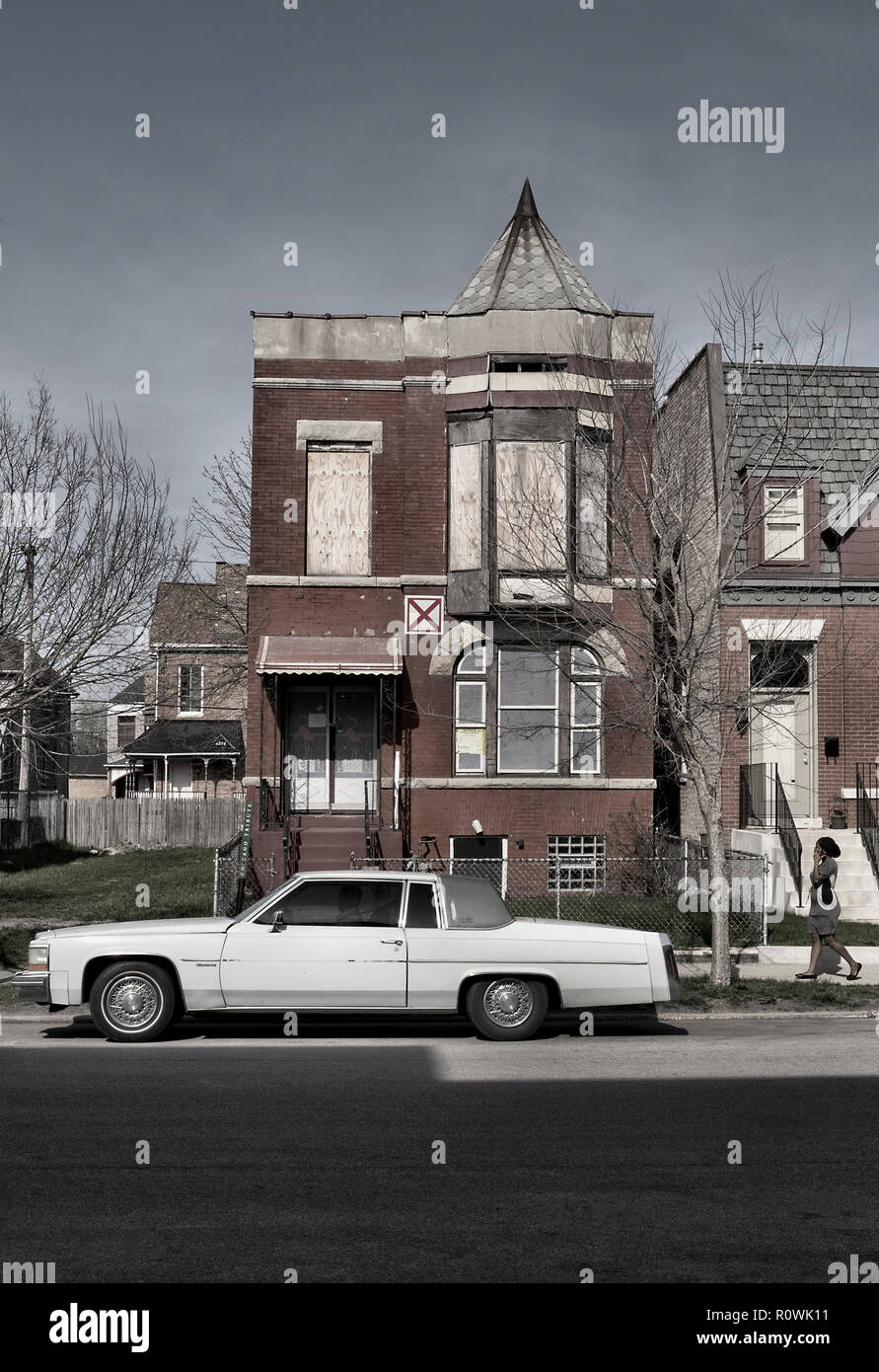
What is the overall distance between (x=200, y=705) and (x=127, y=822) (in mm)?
9004

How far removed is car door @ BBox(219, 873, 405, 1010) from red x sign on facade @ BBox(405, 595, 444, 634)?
416 inches

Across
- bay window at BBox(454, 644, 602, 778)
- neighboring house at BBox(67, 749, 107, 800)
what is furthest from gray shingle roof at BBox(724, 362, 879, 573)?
neighboring house at BBox(67, 749, 107, 800)

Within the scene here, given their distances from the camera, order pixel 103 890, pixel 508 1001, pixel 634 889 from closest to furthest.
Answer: pixel 508 1001, pixel 634 889, pixel 103 890

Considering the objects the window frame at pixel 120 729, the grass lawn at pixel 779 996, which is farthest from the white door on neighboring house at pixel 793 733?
the window frame at pixel 120 729

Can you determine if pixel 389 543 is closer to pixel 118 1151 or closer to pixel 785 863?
pixel 785 863

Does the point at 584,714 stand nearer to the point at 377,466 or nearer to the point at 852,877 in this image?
the point at 852,877

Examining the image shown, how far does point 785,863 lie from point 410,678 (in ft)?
22.3

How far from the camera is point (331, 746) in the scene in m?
22.1

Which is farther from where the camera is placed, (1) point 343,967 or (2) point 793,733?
(2) point 793,733

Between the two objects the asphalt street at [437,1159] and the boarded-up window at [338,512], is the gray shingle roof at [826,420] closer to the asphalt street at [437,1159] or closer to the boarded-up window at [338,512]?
the boarded-up window at [338,512]

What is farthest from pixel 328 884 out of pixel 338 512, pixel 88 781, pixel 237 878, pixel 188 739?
pixel 88 781

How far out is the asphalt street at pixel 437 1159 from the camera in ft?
18.6

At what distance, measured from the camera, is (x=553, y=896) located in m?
20.0
